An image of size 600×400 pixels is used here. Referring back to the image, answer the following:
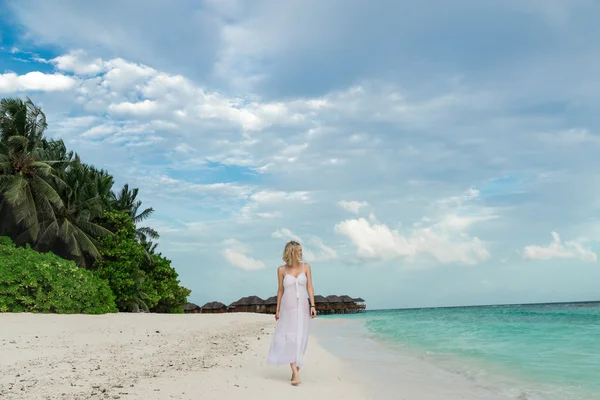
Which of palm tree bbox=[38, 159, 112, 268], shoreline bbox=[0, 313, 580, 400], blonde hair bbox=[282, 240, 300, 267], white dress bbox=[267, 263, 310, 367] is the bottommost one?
shoreline bbox=[0, 313, 580, 400]

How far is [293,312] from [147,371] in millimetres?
2510

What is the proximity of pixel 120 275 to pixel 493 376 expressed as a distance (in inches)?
932

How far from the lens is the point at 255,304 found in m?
70.9

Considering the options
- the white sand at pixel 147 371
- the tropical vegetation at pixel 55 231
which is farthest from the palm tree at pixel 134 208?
the white sand at pixel 147 371

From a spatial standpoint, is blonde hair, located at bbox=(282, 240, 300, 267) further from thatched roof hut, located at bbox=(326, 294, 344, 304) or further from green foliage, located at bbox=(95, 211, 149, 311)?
thatched roof hut, located at bbox=(326, 294, 344, 304)

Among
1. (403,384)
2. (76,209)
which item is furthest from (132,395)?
(76,209)

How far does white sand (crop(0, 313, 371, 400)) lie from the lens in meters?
5.54

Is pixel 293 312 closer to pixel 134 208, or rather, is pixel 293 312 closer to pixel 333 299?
pixel 134 208

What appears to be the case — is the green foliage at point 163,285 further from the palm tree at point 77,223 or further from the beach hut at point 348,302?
the beach hut at point 348,302

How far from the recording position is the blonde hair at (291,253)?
633 cm

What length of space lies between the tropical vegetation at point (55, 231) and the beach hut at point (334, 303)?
51.7m

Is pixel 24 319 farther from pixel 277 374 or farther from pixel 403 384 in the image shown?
pixel 403 384

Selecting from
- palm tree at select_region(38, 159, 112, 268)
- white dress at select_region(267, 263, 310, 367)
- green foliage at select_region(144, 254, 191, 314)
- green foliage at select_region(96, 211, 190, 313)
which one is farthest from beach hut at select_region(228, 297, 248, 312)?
white dress at select_region(267, 263, 310, 367)

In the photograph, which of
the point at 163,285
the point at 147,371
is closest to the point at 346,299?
the point at 163,285
